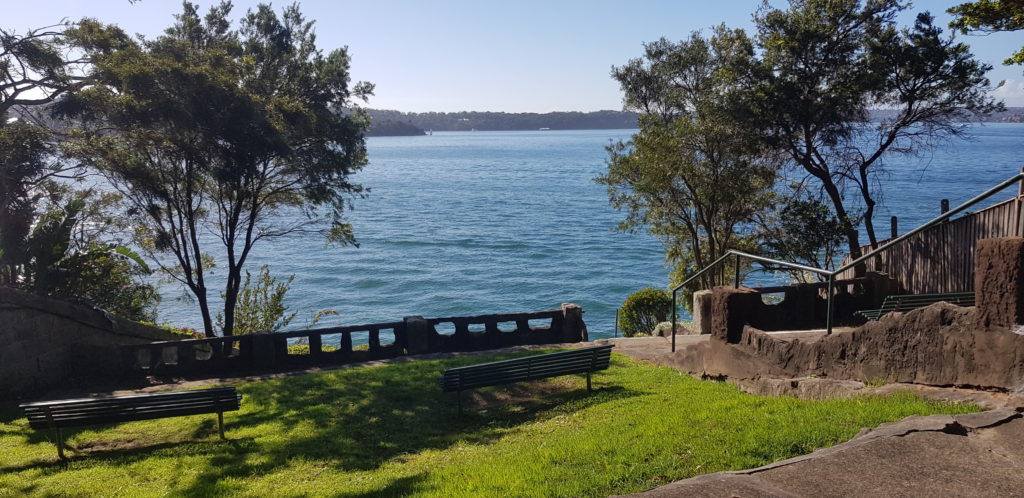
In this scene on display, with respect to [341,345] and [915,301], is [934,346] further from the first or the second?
[341,345]

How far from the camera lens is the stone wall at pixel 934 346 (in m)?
6.14

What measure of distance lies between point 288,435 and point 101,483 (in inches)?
93.8

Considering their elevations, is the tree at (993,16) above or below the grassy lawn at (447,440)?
above

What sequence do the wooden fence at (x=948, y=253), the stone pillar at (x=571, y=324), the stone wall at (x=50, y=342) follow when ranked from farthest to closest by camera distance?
the stone pillar at (x=571, y=324)
the stone wall at (x=50, y=342)
the wooden fence at (x=948, y=253)

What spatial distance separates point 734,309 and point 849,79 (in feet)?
36.1

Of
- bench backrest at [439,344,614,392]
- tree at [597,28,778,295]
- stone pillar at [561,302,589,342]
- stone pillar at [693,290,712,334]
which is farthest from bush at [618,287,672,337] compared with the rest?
bench backrest at [439,344,614,392]

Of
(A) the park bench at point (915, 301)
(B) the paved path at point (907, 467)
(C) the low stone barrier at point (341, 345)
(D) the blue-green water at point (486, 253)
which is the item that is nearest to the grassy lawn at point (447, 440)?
(B) the paved path at point (907, 467)

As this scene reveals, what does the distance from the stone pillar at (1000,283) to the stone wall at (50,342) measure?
1452cm

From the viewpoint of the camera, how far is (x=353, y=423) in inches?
396

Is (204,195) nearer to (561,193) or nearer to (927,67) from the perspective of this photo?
(927,67)

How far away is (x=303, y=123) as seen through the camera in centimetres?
2025

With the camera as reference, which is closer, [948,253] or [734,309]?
[734,309]

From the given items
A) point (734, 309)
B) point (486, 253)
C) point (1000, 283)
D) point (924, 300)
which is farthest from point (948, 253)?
point (486, 253)

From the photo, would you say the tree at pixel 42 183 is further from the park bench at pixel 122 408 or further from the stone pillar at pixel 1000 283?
the stone pillar at pixel 1000 283
